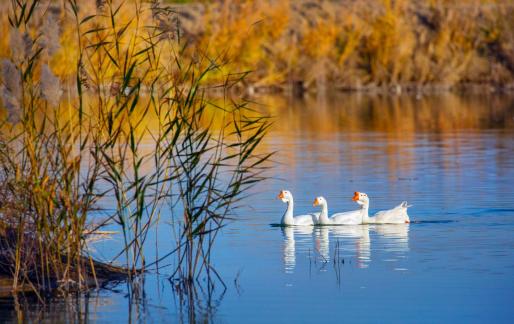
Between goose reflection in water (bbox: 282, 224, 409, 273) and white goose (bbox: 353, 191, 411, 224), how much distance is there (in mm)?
58

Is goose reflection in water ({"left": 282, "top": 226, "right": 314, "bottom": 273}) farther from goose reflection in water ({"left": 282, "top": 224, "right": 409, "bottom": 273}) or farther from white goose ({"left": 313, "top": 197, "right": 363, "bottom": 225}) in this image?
white goose ({"left": 313, "top": 197, "right": 363, "bottom": 225})

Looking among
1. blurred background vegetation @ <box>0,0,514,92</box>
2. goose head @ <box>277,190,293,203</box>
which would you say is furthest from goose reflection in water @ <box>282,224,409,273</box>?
blurred background vegetation @ <box>0,0,514,92</box>

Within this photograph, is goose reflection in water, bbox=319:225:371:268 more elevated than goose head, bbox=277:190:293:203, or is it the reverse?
goose head, bbox=277:190:293:203

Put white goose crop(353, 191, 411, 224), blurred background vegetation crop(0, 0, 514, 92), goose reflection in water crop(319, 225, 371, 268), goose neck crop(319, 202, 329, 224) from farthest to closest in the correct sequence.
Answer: blurred background vegetation crop(0, 0, 514, 92) → goose neck crop(319, 202, 329, 224) → white goose crop(353, 191, 411, 224) → goose reflection in water crop(319, 225, 371, 268)

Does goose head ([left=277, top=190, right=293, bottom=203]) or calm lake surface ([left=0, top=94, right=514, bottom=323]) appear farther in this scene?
goose head ([left=277, top=190, right=293, bottom=203])

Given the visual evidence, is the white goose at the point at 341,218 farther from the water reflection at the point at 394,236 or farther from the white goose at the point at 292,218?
the water reflection at the point at 394,236

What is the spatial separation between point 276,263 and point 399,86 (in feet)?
96.0

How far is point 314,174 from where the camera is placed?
55.9ft

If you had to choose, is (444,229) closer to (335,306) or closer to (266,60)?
(335,306)

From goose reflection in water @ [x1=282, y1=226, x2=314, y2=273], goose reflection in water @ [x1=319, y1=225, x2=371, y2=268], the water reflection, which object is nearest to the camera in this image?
goose reflection in water @ [x1=282, y1=226, x2=314, y2=273]

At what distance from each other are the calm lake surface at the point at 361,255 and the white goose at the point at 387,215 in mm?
87

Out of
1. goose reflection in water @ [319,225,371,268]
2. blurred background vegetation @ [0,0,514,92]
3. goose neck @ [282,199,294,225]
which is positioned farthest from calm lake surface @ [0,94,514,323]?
blurred background vegetation @ [0,0,514,92]

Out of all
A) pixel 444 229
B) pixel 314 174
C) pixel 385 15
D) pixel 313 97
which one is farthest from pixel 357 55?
pixel 444 229

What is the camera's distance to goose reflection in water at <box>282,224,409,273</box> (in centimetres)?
1063
